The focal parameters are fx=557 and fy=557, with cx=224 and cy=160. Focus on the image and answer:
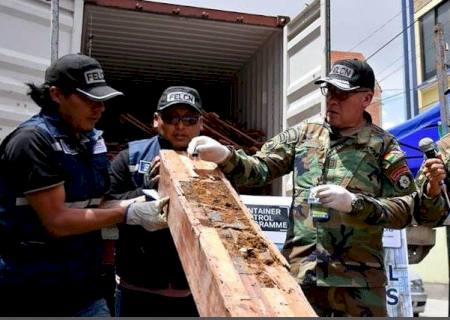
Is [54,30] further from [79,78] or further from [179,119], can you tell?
[79,78]

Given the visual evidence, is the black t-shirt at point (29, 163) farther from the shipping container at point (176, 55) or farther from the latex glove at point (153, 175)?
the shipping container at point (176, 55)

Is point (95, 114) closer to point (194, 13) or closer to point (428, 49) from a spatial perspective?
point (194, 13)

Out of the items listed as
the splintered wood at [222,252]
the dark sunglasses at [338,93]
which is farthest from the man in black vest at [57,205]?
the dark sunglasses at [338,93]

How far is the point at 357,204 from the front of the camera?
2469mm

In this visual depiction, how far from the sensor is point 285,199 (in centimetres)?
478

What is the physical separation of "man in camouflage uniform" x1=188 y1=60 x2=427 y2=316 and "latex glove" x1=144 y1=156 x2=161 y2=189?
197 mm

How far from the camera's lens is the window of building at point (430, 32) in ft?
51.7

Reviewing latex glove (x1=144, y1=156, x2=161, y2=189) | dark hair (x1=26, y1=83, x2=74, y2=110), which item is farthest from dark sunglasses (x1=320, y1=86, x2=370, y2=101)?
dark hair (x1=26, y1=83, x2=74, y2=110)

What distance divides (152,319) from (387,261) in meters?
2.65

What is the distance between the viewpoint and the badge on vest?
290cm

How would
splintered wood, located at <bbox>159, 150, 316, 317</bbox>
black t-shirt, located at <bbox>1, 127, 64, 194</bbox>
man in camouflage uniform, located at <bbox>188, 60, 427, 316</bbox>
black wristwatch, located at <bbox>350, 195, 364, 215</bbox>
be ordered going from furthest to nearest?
1. man in camouflage uniform, located at <bbox>188, 60, 427, 316</bbox>
2. black wristwatch, located at <bbox>350, 195, 364, 215</bbox>
3. black t-shirt, located at <bbox>1, 127, 64, 194</bbox>
4. splintered wood, located at <bbox>159, 150, 316, 317</bbox>

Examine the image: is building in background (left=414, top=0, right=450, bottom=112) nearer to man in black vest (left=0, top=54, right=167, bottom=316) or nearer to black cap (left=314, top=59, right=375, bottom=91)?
black cap (left=314, top=59, right=375, bottom=91)

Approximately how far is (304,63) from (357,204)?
2.92 meters

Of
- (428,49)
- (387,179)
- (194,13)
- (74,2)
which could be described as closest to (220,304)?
(387,179)
